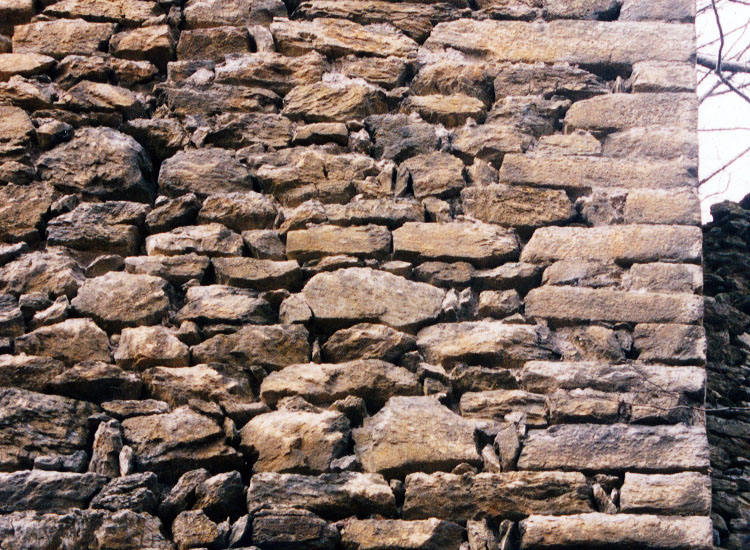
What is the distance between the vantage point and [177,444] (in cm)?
236

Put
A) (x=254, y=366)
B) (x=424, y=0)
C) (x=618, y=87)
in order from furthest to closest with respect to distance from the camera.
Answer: (x=424, y=0) < (x=618, y=87) < (x=254, y=366)

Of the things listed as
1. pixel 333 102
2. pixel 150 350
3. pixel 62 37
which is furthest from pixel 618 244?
pixel 62 37

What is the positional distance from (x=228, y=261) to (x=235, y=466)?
622 mm

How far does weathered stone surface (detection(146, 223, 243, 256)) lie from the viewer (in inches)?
108

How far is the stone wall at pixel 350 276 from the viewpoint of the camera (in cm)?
230

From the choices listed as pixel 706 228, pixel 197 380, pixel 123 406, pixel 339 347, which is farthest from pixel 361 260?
pixel 706 228

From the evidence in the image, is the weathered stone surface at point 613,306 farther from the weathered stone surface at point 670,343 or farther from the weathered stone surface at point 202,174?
the weathered stone surface at point 202,174

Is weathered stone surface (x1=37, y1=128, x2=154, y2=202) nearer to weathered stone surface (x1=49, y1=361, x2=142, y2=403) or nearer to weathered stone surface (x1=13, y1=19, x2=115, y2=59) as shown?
weathered stone surface (x1=13, y1=19, x2=115, y2=59)

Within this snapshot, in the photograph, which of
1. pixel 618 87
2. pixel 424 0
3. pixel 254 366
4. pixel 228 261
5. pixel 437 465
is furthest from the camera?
pixel 424 0

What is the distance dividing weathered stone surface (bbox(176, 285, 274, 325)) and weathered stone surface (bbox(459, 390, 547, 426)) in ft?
1.96

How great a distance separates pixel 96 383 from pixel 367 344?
2.32 feet

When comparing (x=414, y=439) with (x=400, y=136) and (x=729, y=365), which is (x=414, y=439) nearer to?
(x=400, y=136)

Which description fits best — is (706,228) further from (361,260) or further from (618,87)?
(361,260)

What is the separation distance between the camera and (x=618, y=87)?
3066 mm
